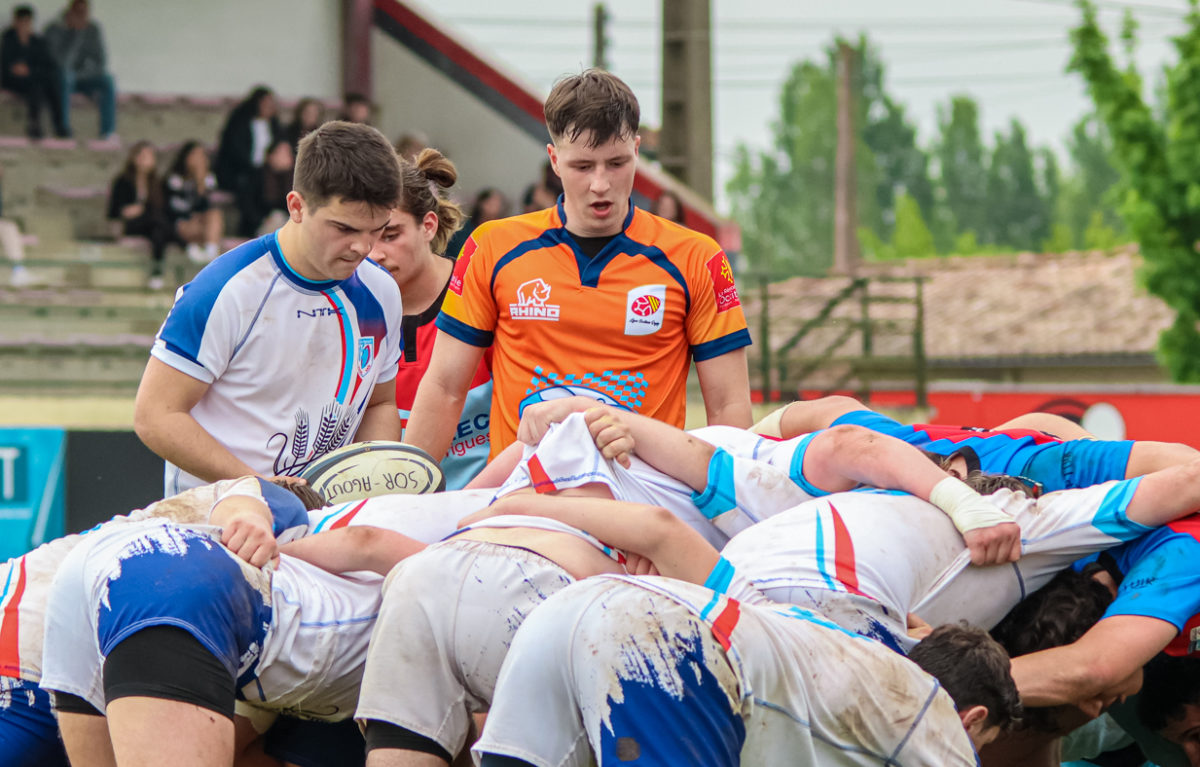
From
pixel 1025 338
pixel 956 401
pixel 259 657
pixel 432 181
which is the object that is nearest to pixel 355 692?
pixel 259 657

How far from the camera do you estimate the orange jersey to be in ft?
13.3

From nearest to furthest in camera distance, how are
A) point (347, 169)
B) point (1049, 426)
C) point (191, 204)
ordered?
1. point (347, 169)
2. point (1049, 426)
3. point (191, 204)

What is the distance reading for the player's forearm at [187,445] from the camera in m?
3.60

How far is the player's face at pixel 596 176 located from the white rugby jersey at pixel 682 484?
1.07m

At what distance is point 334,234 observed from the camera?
3537mm

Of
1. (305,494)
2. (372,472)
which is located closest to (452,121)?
(372,472)

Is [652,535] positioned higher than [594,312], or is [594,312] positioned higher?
[594,312]

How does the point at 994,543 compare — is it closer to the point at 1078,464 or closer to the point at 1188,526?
the point at 1188,526

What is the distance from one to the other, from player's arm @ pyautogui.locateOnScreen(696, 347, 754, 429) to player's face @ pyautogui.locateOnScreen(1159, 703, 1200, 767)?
5.01 ft

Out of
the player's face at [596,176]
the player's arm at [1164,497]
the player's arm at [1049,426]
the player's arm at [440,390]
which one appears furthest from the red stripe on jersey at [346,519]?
the player's arm at [1049,426]

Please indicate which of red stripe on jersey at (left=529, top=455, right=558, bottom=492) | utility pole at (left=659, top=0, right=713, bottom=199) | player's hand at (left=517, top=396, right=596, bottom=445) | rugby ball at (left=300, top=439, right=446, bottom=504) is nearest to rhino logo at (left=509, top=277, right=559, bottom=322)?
rugby ball at (left=300, top=439, right=446, bottom=504)

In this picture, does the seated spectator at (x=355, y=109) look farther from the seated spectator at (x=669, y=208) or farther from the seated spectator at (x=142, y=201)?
the seated spectator at (x=669, y=208)

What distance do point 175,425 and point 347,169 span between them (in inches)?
35.6

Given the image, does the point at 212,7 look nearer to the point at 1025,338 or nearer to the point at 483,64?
the point at 483,64
